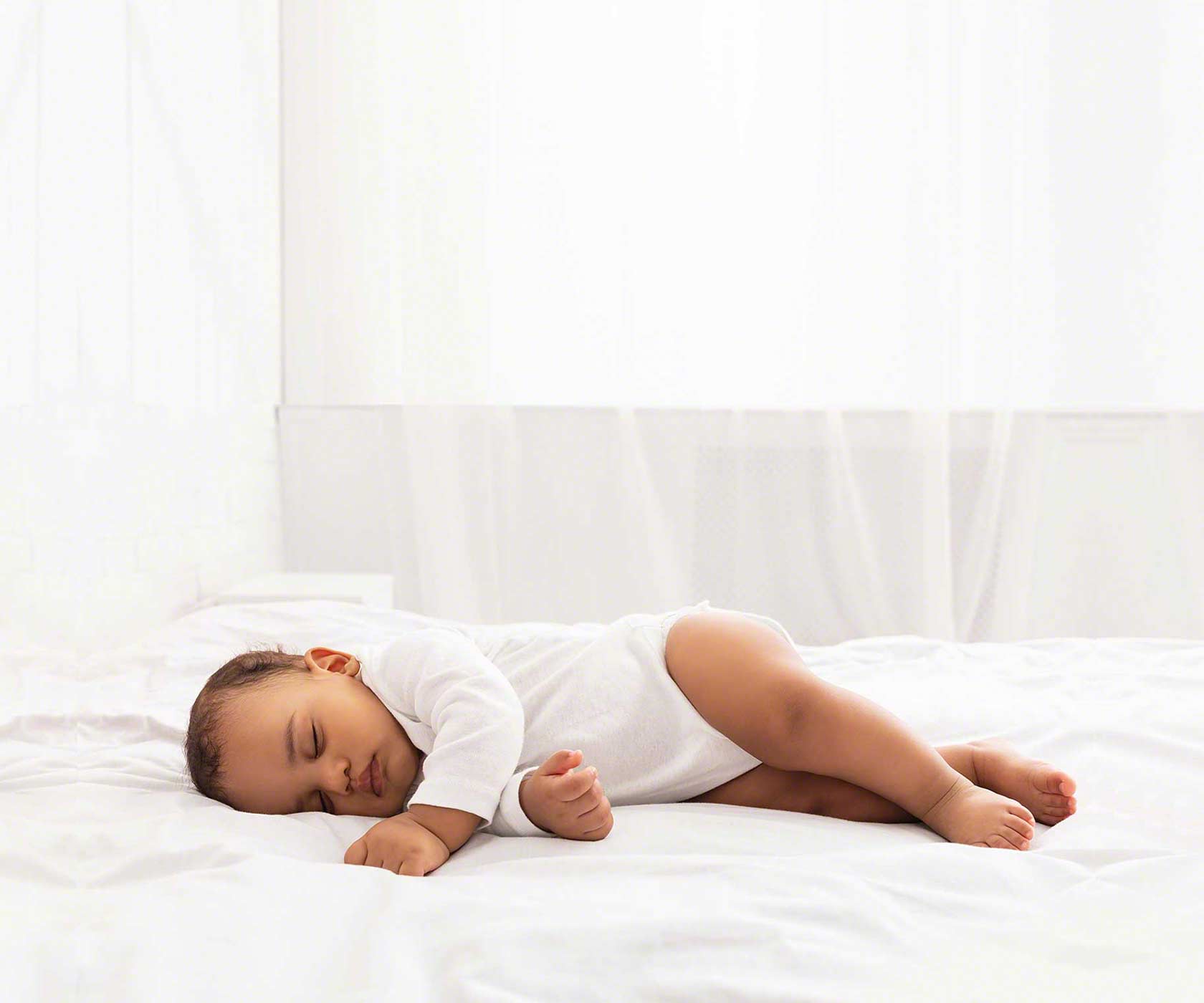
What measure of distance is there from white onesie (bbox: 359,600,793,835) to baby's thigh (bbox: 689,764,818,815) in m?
0.01

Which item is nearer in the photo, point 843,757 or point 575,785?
Result: point 575,785

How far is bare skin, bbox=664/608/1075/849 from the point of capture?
0.98m

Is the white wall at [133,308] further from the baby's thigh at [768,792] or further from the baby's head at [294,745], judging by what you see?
the baby's thigh at [768,792]

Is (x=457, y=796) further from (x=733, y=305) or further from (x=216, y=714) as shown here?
(x=733, y=305)

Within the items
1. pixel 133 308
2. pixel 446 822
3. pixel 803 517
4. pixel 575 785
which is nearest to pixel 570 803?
pixel 575 785

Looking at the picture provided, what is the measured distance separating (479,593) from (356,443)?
56 centimetres

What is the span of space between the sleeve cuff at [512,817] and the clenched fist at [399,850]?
0.07m

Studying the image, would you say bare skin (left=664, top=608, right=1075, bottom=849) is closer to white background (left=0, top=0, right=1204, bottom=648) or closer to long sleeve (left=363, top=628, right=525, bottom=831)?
long sleeve (left=363, top=628, right=525, bottom=831)

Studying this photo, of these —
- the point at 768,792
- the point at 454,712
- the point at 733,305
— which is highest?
the point at 733,305

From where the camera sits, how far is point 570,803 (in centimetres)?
90

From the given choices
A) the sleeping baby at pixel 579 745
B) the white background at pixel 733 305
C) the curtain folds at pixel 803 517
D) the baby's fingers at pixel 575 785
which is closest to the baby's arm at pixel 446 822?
the sleeping baby at pixel 579 745

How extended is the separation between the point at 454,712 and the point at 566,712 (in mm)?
144

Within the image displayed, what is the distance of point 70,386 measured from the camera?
5.33ft

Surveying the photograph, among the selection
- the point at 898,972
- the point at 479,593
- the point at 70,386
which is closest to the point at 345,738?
the point at 898,972
